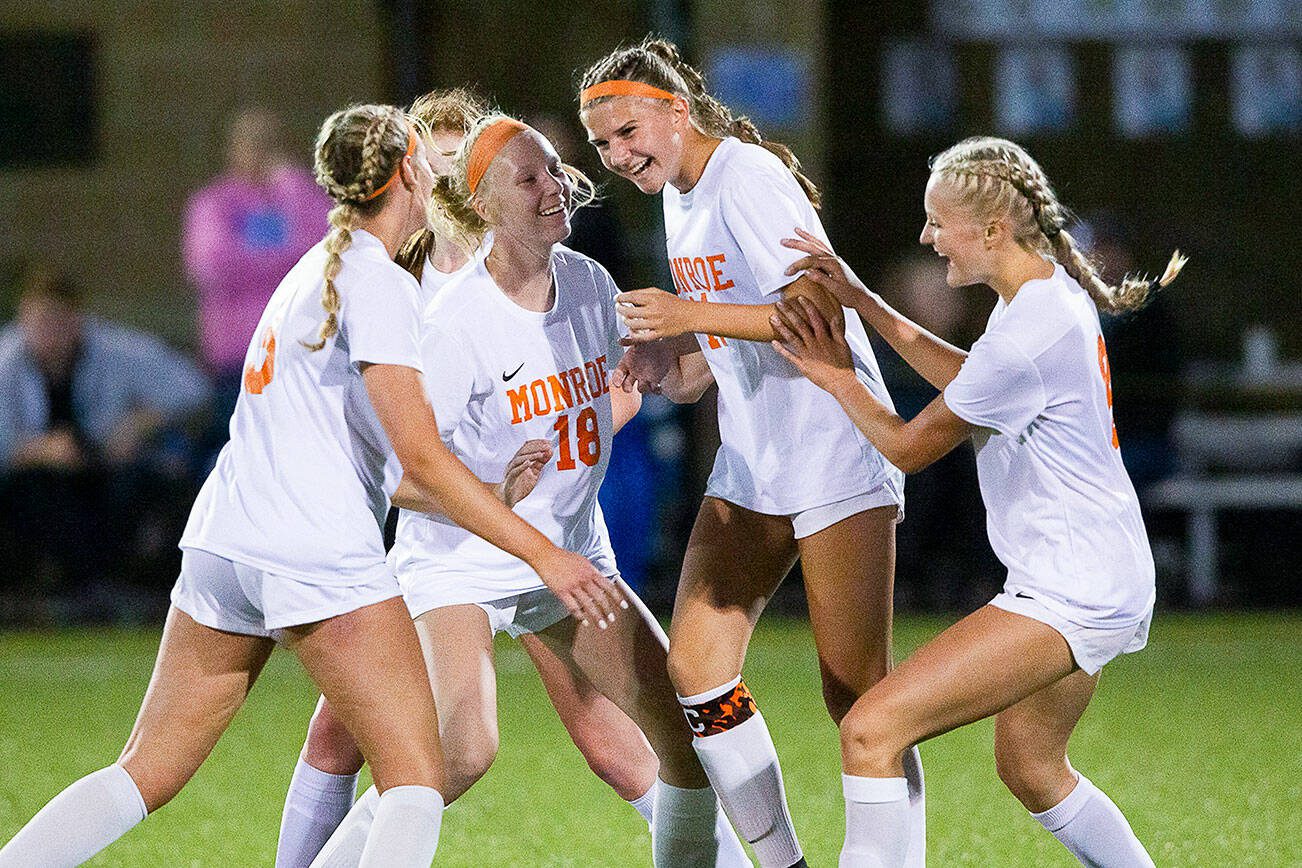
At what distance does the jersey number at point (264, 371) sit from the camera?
3418mm

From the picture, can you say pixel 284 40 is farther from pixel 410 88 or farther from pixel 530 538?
pixel 530 538

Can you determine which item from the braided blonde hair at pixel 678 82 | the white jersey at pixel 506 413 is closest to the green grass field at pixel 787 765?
the white jersey at pixel 506 413

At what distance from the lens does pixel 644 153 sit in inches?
157

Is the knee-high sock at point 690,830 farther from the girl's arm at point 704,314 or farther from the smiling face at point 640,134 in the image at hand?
the smiling face at point 640,134

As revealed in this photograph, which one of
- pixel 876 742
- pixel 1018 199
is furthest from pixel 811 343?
pixel 876 742

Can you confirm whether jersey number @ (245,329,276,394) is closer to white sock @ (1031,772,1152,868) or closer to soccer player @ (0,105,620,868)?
soccer player @ (0,105,620,868)

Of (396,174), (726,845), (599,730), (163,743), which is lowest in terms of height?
(726,845)

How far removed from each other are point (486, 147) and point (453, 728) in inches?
47.8

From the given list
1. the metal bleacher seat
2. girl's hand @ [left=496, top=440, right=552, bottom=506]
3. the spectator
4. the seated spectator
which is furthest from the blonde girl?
the metal bleacher seat

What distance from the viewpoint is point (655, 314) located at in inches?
148

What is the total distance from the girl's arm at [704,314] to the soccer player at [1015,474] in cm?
4

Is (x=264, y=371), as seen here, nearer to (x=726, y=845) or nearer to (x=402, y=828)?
(x=402, y=828)

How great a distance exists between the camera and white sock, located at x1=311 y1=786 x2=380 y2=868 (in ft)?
11.9

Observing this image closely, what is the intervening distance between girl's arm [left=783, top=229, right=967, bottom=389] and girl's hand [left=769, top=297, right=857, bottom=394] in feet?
0.23
